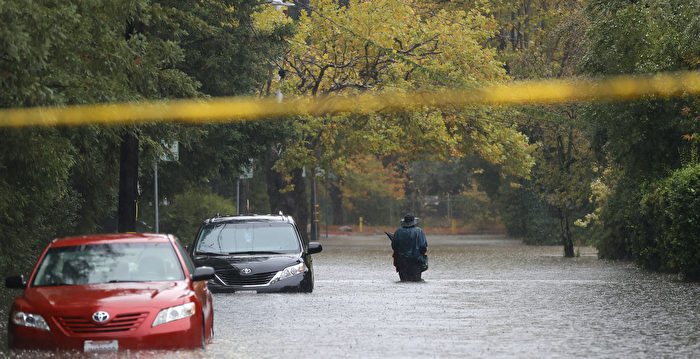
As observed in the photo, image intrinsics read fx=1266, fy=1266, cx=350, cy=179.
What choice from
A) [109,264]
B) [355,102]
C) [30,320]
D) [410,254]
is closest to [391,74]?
[355,102]

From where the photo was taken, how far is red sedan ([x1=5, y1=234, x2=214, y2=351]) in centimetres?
1166

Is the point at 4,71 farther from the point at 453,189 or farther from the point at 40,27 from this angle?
the point at 453,189

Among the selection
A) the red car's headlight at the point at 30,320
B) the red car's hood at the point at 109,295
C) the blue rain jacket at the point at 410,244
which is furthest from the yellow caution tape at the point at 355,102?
the blue rain jacket at the point at 410,244

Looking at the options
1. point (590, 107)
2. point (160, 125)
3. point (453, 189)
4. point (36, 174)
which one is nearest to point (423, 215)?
point (453, 189)

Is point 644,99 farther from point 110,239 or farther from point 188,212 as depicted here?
point 188,212

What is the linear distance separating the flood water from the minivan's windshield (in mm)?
1047

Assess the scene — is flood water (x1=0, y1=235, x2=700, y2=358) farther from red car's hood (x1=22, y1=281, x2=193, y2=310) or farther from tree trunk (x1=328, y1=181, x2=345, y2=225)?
tree trunk (x1=328, y1=181, x2=345, y2=225)

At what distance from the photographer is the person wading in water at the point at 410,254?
1000 inches

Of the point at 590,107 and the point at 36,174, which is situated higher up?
the point at 590,107

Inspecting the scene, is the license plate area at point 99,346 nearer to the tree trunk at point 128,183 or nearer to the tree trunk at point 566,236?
the tree trunk at point 128,183

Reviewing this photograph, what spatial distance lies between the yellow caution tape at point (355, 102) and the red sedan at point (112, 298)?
8.56 feet

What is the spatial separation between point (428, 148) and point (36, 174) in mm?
26757

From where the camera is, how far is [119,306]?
1180 cm

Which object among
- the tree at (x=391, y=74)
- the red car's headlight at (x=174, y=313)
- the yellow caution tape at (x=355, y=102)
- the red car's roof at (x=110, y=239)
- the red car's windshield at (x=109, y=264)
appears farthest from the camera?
the tree at (x=391, y=74)
